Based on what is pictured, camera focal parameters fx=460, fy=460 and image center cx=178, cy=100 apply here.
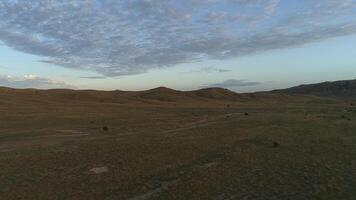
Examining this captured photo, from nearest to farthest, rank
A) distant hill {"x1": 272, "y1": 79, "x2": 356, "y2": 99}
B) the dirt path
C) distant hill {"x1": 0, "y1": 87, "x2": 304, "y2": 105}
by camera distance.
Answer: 1. the dirt path
2. distant hill {"x1": 0, "y1": 87, "x2": 304, "y2": 105}
3. distant hill {"x1": 272, "y1": 79, "x2": 356, "y2": 99}

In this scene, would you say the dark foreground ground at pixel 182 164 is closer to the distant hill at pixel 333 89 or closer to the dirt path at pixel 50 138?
the dirt path at pixel 50 138

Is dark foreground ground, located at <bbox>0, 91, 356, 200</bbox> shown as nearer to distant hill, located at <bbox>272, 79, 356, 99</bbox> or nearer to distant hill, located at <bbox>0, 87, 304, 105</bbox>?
distant hill, located at <bbox>0, 87, 304, 105</bbox>

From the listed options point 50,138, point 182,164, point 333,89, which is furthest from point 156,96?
point 333,89

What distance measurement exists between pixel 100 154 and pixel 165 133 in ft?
24.7

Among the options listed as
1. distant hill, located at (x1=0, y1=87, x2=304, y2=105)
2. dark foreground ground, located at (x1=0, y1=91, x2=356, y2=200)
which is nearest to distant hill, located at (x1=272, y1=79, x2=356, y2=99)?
distant hill, located at (x1=0, y1=87, x2=304, y2=105)

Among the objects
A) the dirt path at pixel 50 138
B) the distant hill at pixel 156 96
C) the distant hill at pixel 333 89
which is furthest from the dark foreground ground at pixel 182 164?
the distant hill at pixel 333 89

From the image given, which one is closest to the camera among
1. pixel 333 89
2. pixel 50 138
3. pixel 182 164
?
pixel 182 164

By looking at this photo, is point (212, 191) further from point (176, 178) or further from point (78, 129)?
point (78, 129)

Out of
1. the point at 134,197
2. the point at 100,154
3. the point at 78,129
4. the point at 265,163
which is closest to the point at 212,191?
the point at 134,197

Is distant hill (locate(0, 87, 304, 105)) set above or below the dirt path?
above

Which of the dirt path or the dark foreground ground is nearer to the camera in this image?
the dark foreground ground

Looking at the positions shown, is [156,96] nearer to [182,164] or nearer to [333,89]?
[182,164]

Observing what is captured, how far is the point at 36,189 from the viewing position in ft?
43.0

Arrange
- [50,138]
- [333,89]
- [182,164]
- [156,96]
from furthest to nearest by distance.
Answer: [333,89] < [156,96] < [50,138] < [182,164]
